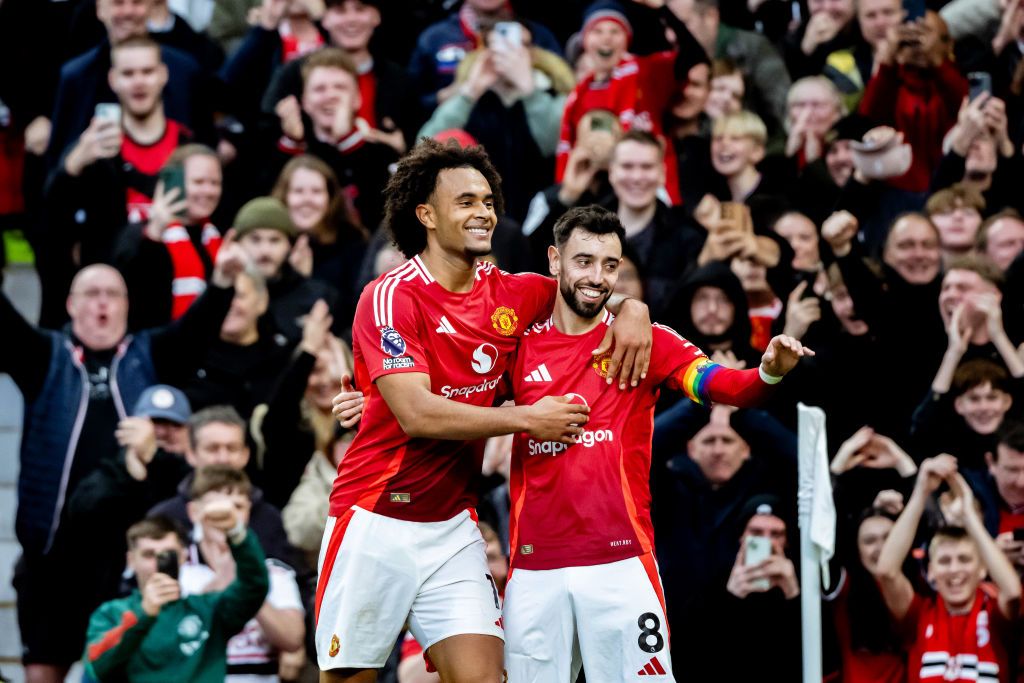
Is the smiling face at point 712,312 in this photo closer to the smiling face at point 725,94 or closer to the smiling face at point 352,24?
the smiling face at point 725,94

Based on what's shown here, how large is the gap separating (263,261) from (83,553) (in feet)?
6.74

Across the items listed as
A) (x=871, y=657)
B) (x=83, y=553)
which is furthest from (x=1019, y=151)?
(x=83, y=553)

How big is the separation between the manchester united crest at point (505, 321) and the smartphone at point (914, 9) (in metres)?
→ 5.44

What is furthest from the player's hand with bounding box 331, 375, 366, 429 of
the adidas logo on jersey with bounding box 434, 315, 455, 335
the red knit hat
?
the red knit hat

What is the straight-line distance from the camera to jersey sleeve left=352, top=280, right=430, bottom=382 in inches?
232

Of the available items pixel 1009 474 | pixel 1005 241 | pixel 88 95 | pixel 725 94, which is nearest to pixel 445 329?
pixel 1009 474

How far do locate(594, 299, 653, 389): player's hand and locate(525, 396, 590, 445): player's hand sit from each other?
0.28 meters

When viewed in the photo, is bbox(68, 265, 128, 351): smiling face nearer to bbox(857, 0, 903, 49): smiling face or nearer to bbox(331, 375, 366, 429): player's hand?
bbox(331, 375, 366, 429): player's hand

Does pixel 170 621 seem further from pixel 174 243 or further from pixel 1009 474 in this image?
pixel 1009 474

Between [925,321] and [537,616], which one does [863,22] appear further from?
[537,616]

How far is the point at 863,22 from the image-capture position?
10586mm

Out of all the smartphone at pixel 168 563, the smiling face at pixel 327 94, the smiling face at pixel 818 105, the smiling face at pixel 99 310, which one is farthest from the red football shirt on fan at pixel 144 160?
the smiling face at pixel 818 105

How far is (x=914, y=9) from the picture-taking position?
10.8 metres

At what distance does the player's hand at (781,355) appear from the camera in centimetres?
566
